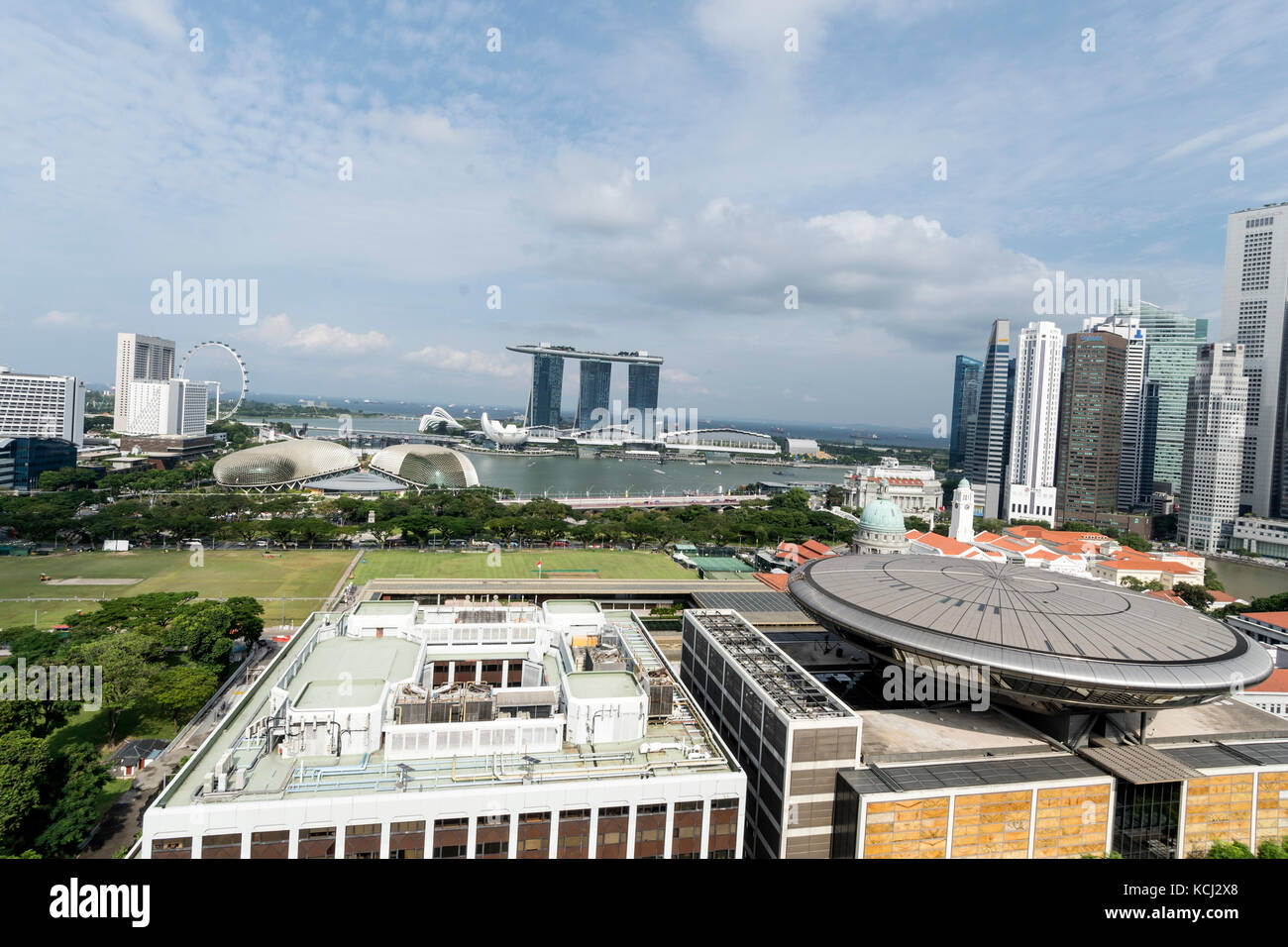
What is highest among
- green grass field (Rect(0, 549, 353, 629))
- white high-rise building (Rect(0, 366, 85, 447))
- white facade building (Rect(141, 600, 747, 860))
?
white high-rise building (Rect(0, 366, 85, 447))

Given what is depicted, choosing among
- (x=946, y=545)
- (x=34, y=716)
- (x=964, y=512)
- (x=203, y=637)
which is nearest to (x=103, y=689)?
(x=34, y=716)

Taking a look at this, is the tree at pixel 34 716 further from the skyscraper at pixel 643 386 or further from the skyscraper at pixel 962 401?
the skyscraper at pixel 643 386

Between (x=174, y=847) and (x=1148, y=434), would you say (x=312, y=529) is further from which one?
(x=1148, y=434)

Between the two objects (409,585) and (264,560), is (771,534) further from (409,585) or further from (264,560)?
(264,560)

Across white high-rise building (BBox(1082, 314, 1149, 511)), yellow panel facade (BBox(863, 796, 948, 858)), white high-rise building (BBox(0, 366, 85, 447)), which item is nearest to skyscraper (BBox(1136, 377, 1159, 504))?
white high-rise building (BBox(1082, 314, 1149, 511))

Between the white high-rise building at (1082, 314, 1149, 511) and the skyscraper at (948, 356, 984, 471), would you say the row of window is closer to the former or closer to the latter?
the white high-rise building at (1082, 314, 1149, 511)

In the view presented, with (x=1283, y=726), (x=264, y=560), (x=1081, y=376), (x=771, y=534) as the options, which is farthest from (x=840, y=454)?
(x=1283, y=726)
